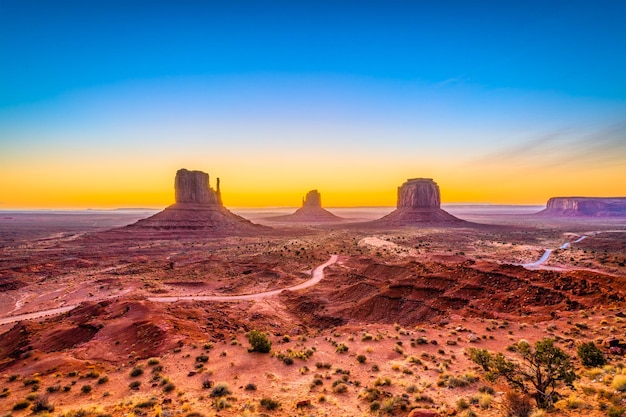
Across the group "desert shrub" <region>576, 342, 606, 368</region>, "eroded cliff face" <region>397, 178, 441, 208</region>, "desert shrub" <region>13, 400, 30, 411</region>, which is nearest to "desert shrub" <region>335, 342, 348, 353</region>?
"desert shrub" <region>576, 342, 606, 368</region>

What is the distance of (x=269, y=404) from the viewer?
1052 cm

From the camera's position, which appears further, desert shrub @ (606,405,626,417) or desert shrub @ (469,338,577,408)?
desert shrub @ (469,338,577,408)

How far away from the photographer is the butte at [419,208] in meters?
133

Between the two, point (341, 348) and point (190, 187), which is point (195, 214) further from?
point (341, 348)

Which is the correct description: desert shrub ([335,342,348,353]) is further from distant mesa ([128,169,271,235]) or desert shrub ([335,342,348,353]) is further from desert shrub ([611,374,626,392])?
distant mesa ([128,169,271,235])

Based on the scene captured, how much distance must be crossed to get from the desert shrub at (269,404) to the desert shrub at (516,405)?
24.5 feet

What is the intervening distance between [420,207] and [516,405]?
140 m

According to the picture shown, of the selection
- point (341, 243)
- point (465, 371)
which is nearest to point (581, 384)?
point (465, 371)

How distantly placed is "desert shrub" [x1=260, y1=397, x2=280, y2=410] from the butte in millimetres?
125027

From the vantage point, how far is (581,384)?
10.2 metres

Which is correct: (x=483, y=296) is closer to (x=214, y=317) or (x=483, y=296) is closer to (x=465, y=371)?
(x=465, y=371)

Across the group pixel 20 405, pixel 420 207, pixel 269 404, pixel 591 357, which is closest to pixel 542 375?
pixel 591 357

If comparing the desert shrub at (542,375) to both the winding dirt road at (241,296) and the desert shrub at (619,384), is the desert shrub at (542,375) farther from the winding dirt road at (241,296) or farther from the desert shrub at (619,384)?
the winding dirt road at (241,296)

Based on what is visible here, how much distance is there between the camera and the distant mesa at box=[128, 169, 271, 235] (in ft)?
315
